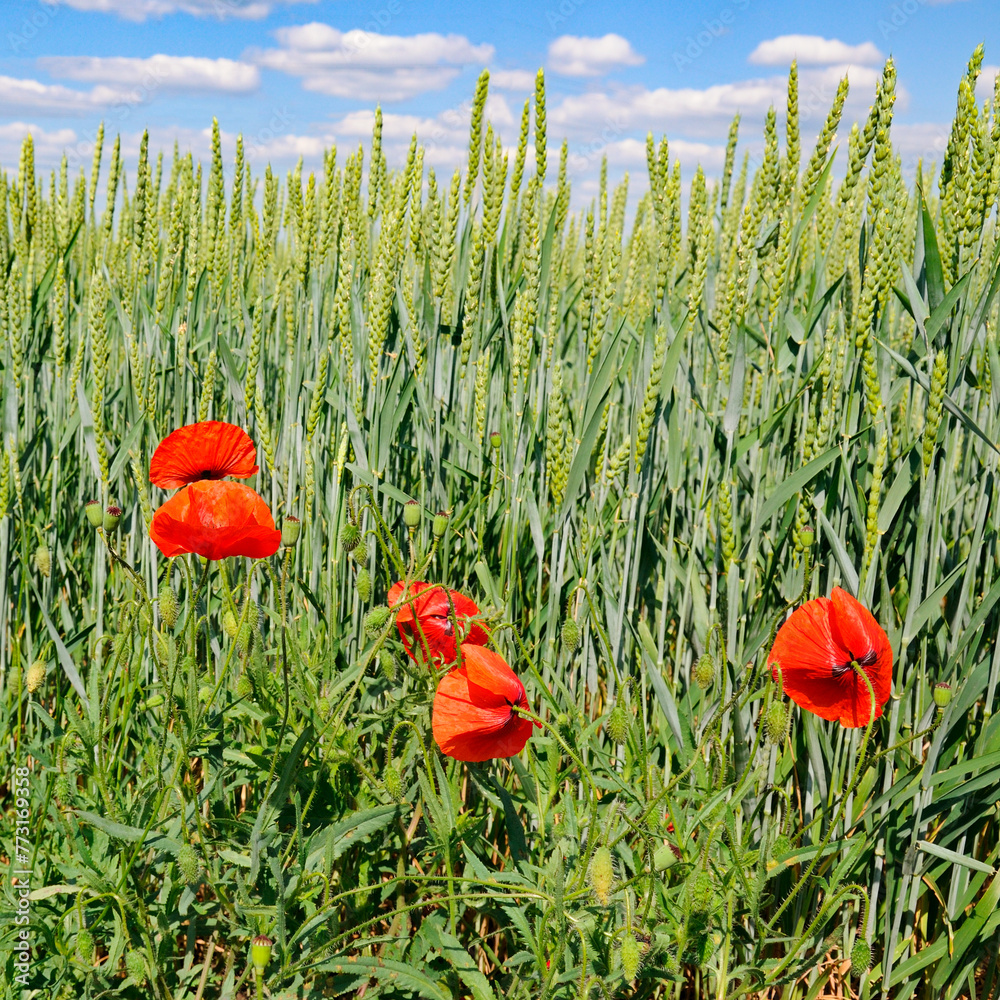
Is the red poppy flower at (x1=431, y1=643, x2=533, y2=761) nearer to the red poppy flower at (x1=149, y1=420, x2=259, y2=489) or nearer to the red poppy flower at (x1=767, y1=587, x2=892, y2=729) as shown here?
the red poppy flower at (x1=767, y1=587, x2=892, y2=729)

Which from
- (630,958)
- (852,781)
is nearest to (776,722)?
(852,781)

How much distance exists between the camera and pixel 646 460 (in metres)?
1.41

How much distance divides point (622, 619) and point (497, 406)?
60 centimetres

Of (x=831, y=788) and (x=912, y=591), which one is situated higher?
(x=912, y=591)

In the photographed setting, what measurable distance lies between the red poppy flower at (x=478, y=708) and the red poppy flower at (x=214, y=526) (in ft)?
0.93

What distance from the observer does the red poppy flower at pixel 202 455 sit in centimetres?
129

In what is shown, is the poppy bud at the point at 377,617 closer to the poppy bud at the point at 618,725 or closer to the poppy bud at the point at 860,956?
the poppy bud at the point at 618,725

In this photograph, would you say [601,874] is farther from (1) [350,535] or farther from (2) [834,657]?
(1) [350,535]

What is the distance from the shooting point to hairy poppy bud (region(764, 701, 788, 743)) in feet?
3.37

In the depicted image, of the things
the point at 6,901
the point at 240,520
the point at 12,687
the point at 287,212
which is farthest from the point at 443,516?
the point at 287,212

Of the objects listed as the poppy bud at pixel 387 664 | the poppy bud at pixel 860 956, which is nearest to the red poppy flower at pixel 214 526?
the poppy bud at pixel 387 664

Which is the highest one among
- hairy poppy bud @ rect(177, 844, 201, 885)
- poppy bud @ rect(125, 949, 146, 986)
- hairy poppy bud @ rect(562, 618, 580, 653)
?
hairy poppy bud @ rect(562, 618, 580, 653)

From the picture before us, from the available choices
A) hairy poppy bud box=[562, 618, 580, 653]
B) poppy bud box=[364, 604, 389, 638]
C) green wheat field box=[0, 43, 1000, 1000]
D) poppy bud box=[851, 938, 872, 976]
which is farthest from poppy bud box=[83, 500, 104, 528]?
poppy bud box=[851, 938, 872, 976]

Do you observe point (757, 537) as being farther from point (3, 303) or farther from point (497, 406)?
point (3, 303)
